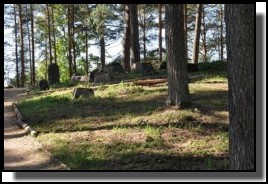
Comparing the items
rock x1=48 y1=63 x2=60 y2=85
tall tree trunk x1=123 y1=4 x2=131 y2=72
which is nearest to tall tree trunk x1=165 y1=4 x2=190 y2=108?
tall tree trunk x1=123 y1=4 x2=131 y2=72

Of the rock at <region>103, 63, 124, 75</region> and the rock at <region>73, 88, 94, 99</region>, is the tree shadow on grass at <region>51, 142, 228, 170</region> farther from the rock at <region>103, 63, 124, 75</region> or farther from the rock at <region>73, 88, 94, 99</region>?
the rock at <region>103, 63, 124, 75</region>

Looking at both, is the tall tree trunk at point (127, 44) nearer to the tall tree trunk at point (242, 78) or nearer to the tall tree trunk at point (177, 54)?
the tall tree trunk at point (177, 54)

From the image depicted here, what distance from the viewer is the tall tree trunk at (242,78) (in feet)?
18.2

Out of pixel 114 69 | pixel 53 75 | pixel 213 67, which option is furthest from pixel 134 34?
pixel 213 67

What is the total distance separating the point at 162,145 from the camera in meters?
8.45

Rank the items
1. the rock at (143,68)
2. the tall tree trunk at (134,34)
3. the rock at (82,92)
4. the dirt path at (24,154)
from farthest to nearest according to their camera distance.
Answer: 1. the tall tree trunk at (134,34)
2. the rock at (143,68)
3. the rock at (82,92)
4. the dirt path at (24,154)

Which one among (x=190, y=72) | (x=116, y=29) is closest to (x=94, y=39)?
(x=116, y=29)

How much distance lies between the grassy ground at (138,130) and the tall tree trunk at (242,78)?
974 mm

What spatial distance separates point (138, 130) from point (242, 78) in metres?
4.34


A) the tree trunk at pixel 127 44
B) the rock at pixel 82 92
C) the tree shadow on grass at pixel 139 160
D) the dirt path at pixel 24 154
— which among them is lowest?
the dirt path at pixel 24 154

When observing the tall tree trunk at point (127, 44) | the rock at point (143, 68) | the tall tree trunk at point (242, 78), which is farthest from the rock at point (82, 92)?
the tall tree trunk at point (127, 44)

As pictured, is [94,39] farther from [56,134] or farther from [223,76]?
[56,134]

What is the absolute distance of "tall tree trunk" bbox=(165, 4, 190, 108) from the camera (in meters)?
10.4

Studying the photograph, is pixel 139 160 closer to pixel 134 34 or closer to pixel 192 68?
pixel 192 68
